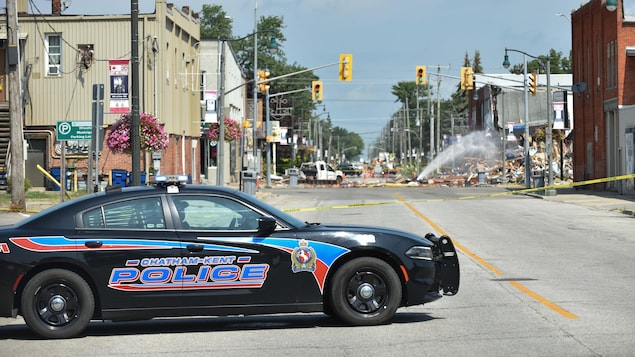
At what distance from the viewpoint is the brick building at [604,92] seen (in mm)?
46438

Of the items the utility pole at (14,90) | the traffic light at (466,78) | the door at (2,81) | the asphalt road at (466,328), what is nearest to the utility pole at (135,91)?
the utility pole at (14,90)

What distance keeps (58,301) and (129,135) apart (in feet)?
80.5

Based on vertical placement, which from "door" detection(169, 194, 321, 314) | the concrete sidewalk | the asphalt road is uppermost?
"door" detection(169, 194, 321, 314)

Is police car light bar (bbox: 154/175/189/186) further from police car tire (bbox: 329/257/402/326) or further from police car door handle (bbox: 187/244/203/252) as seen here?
police car tire (bbox: 329/257/402/326)

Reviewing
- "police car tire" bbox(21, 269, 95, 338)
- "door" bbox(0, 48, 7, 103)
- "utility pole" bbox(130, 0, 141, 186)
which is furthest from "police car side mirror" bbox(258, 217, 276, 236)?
"door" bbox(0, 48, 7, 103)

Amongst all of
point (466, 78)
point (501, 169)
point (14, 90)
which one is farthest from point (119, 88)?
point (501, 169)

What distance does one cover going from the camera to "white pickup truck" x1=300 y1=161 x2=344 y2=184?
74206 millimetres

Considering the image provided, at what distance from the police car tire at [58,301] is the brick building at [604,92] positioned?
38.6 meters

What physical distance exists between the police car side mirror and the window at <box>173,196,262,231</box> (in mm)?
138

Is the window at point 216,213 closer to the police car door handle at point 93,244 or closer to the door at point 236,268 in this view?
the door at point 236,268

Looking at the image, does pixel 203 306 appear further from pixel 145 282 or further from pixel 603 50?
pixel 603 50

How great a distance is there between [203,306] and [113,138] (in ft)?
81.3

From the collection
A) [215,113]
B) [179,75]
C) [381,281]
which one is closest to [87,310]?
[381,281]

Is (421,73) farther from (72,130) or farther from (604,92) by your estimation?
(72,130)
